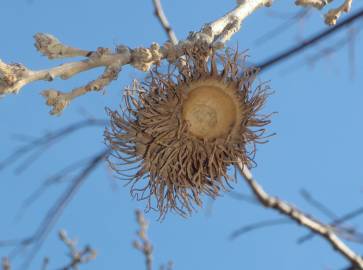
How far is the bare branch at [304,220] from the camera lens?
2.91 m

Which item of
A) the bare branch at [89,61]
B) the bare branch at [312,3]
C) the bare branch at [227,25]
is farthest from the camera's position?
the bare branch at [312,3]

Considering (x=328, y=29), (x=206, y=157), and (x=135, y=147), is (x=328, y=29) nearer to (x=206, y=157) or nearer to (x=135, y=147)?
(x=206, y=157)

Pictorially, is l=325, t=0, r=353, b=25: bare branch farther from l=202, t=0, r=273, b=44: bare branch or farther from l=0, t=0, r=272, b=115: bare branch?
l=0, t=0, r=272, b=115: bare branch

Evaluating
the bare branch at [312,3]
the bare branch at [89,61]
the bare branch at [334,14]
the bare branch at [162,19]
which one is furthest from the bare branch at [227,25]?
the bare branch at [162,19]

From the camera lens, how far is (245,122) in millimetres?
2461

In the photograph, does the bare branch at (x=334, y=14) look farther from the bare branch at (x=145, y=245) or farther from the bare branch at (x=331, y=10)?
the bare branch at (x=145, y=245)

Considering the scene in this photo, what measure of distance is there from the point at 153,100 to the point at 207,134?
0.27 m

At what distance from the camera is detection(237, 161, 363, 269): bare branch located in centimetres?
291

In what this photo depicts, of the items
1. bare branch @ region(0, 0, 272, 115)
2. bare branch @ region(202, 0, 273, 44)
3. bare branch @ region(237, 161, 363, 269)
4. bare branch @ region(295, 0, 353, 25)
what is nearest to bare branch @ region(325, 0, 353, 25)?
bare branch @ region(295, 0, 353, 25)

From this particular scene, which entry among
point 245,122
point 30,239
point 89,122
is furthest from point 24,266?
point 245,122

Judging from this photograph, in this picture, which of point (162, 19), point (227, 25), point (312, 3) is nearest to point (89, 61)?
point (227, 25)

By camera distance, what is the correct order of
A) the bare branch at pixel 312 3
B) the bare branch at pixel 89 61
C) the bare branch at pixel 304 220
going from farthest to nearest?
the bare branch at pixel 304 220 → the bare branch at pixel 312 3 → the bare branch at pixel 89 61

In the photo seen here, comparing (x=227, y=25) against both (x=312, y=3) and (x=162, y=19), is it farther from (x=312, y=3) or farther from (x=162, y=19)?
(x=162, y=19)

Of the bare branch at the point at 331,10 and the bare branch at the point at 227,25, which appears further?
the bare branch at the point at 331,10
